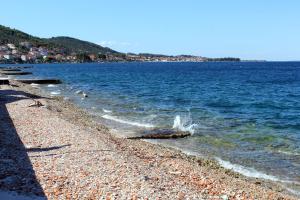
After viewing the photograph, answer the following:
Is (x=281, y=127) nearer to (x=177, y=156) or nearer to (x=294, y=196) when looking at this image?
(x=177, y=156)

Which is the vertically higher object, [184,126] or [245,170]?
[245,170]

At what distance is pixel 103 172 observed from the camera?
12.1m

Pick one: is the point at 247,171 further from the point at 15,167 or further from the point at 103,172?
the point at 15,167

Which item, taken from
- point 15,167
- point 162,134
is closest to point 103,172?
point 15,167

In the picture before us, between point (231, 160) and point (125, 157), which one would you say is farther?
point (231, 160)

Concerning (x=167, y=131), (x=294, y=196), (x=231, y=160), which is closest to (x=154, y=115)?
(x=167, y=131)

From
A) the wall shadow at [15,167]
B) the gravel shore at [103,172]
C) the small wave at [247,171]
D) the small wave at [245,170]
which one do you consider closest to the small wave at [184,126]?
the gravel shore at [103,172]

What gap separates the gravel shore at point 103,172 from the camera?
10.6 meters

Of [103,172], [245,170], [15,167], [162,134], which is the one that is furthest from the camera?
[162,134]

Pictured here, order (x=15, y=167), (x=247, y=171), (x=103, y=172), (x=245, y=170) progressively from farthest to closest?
(x=245, y=170)
(x=247, y=171)
(x=15, y=167)
(x=103, y=172)

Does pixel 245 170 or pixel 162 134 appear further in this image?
pixel 162 134

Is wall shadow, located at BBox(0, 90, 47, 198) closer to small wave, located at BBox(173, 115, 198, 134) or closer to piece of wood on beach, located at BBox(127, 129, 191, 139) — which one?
piece of wood on beach, located at BBox(127, 129, 191, 139)

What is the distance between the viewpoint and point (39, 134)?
18.1 m

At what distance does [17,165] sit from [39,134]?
568cm
